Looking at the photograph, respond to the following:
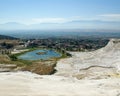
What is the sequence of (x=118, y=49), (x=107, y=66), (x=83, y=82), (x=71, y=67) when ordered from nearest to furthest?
1. (x=83, y=82)
2. (x=107, y=66)
3. (x=71, y=67)
4. (x=118, y=49)

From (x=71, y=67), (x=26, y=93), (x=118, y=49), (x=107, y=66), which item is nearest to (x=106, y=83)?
(x=26, y=93)

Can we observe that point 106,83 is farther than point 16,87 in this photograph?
Yes

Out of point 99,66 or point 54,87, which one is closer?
point 54,87

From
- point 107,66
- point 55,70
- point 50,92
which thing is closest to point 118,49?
point 107,66

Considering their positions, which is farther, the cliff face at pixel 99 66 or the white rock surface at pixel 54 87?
the cliff face at pixel 99 66

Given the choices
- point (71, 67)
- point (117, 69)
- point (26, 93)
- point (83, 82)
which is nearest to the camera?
point (26, 93)

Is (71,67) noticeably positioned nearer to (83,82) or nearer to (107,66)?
(107,66)

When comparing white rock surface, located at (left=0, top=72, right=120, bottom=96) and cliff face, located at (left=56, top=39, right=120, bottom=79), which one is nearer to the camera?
white rock surface, located at (left=0, top=72, right=120, bottom=96)

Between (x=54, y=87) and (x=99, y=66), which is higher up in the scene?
(x=54, y=87)

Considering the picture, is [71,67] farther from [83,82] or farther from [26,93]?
[26,93]
